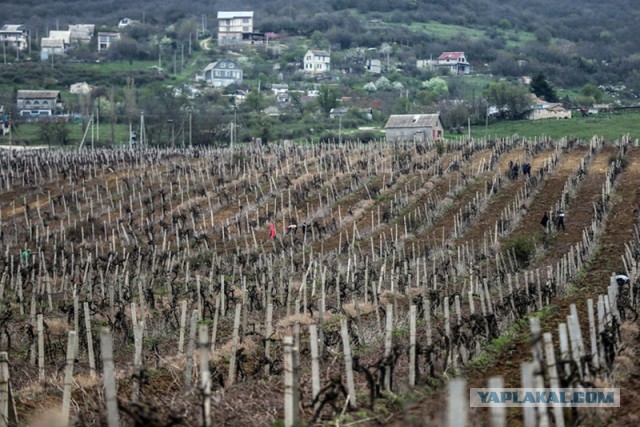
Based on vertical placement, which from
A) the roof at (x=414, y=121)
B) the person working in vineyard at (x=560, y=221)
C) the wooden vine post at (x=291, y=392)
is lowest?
the roof at (x=414, y=121)

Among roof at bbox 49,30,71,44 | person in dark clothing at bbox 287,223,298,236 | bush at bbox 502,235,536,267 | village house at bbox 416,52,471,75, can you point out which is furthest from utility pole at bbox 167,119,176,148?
roof at bbox 49,30,71,44

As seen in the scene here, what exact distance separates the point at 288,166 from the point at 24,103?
58764mm

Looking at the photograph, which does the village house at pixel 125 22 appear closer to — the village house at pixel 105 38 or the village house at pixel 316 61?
the village house at pixel 105 38

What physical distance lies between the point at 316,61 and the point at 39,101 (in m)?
49.8

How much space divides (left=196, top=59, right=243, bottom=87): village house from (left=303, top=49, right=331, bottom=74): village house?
46.1ft

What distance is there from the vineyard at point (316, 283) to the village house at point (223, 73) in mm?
70118

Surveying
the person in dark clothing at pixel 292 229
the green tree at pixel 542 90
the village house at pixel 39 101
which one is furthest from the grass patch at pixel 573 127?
the village house at pixel 39 101

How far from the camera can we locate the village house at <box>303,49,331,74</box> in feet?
449

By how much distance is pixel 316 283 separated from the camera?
2225 centimetres

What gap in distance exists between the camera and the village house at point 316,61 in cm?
13700

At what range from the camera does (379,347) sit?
13.8 meters

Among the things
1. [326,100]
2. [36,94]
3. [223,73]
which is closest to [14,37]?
[223,73]

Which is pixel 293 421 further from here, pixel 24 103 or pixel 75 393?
pixel 24 103

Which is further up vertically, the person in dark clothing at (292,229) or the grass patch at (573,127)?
the person in dark clothing at (292,229)
